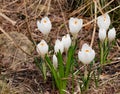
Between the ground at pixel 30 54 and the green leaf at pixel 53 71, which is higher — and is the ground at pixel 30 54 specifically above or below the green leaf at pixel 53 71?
above

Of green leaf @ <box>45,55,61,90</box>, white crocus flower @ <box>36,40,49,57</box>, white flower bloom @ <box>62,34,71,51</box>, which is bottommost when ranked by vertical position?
green leaf @ <box>45,55,61,90</box>

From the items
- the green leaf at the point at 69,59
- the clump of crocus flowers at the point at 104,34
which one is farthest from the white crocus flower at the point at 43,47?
the clump of crocus flowers at the point at 104,34

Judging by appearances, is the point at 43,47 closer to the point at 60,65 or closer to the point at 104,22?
the point at 60,65

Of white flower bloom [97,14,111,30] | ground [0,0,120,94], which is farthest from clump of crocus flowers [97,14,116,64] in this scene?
ground [0,0,120,94]

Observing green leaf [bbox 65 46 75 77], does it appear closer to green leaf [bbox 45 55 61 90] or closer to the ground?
green leaf [bbox 45 55 61 90]

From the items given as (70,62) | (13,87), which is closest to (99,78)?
(70,62)

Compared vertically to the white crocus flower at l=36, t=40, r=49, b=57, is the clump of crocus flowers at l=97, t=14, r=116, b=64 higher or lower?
higher

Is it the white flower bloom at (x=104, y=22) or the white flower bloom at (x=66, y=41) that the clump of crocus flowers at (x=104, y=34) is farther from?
the white flower bloom at (x=66, y=41)

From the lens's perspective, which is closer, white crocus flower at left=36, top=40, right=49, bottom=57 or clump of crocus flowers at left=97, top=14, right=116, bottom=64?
white crocus flower at left=36, top=40, right=49, bottom=57

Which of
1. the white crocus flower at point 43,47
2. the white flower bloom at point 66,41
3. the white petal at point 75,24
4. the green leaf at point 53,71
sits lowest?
the green leaf at point 53,71
